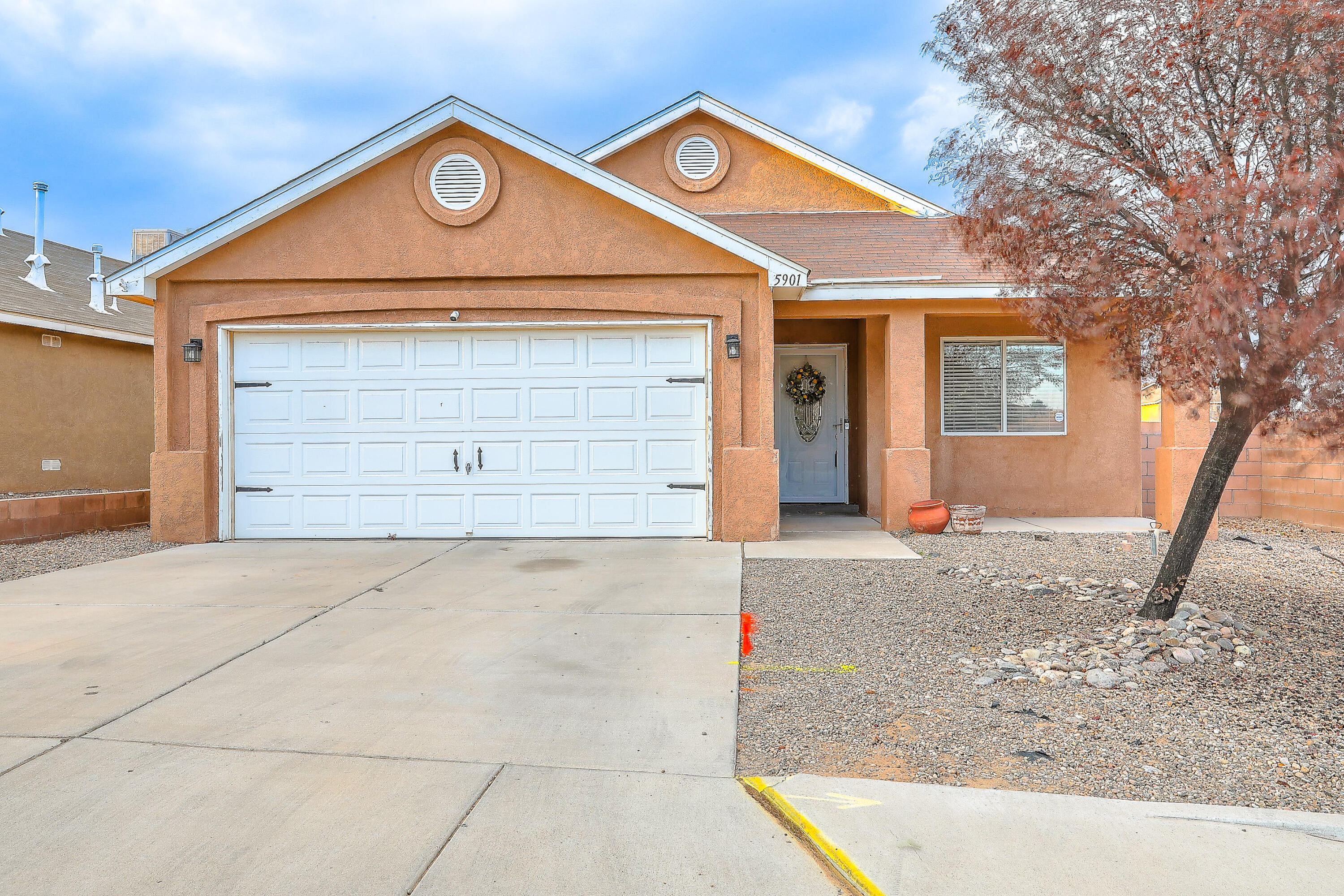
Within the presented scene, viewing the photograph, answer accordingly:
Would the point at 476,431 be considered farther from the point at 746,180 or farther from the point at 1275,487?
the point at 1275,487

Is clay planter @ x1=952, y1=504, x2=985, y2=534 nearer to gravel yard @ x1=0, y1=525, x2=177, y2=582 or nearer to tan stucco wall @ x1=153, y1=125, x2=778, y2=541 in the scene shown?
tan stucco wall @ x1=153, y1=125, x2=778, y2=541

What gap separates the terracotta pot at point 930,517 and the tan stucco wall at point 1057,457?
1.51 m

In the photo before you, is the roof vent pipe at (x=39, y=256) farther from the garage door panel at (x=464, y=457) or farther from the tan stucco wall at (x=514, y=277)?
the garage door panel at (x=464, y=457)

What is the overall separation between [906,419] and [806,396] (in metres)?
2.80

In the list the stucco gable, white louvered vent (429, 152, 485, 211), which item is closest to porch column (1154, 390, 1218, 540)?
the stucco gable

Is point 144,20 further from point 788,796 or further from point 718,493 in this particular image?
point 788,796

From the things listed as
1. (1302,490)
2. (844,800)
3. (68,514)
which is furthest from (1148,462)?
(68,514)

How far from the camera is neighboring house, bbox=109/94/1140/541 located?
8.30 m

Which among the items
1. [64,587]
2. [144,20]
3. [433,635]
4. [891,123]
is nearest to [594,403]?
[433,635]

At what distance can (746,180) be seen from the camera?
12031 mm

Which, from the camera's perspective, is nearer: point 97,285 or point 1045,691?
point 1045,691

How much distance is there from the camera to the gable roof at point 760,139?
1161 centimetres

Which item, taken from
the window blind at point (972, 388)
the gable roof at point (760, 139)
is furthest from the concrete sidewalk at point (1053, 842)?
the gable roof at point (760, 139)

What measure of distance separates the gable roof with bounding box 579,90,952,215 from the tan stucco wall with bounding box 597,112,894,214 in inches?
4.2
